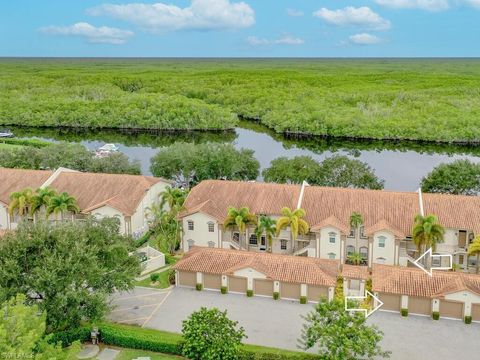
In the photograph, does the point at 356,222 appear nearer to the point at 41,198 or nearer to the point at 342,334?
the point at 342,334

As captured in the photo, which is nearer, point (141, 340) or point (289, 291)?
point (141, 340)

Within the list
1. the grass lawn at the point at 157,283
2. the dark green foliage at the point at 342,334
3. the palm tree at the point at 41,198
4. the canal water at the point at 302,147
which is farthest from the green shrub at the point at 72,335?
the canal water at the point at 302,147

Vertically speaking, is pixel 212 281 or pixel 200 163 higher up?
pixel 200 163

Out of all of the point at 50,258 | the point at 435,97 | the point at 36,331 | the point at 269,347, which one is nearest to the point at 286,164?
the point at 269,347

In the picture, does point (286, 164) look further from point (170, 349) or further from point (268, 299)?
point (170, 349)

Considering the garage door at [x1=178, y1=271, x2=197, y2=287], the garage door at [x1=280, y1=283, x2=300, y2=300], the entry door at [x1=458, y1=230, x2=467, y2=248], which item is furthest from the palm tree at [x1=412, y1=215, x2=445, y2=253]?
the garage door at [x1=178, y1=271, x2=197, y2=287]

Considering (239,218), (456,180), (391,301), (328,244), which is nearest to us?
(391,301)

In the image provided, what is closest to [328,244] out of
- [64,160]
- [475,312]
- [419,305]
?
[419,305]
